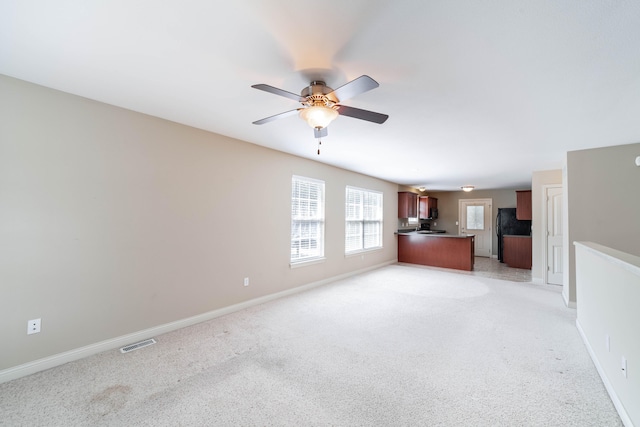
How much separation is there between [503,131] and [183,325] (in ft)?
14.9

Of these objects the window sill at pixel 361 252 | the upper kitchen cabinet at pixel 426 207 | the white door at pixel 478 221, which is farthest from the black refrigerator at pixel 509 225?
the window sill at pixel 361 252

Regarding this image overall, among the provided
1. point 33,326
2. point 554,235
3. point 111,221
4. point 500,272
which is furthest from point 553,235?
point 33,326

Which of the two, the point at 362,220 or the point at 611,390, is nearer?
the point at 611,390

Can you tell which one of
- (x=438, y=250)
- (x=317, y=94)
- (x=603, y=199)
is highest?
(x=317, y=94)

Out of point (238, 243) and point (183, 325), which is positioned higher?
point (238, 243)

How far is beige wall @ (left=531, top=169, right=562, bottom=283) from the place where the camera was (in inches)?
219

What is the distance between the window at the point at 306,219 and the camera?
15.9 feet

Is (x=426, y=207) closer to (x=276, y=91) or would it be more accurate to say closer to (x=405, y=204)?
(x=405, y=204)

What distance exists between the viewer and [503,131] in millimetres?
3289

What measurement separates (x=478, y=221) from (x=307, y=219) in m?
7.51

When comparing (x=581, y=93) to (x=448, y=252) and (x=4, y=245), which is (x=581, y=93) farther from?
(x=448, y=252)

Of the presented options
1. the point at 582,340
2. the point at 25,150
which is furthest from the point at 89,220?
the point at 582,340

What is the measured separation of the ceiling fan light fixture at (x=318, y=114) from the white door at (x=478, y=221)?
30.7ft

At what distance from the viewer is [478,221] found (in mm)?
9703
